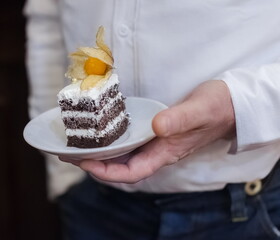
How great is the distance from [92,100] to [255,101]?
21cm

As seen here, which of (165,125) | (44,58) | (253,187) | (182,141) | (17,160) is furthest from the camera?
(17,160)

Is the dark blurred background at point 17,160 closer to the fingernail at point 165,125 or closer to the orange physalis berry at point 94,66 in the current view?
the orange physalis berry at point 94,66

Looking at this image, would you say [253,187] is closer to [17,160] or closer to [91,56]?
[91,56]

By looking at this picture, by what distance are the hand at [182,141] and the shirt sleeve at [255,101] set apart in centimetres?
1

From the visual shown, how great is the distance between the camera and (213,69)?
763mm

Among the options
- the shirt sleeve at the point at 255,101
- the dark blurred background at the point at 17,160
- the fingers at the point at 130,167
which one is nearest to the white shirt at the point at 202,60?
the shirt sleeve at the point at 255,101

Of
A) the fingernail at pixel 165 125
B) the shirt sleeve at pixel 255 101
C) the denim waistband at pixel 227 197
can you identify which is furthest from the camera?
the denim waistband at pixel 227 197

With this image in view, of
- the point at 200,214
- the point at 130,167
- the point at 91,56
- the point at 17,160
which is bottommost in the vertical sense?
the point at 17,160

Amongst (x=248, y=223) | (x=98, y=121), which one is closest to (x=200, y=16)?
(x=98, y=121)

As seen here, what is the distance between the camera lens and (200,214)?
2.82ft

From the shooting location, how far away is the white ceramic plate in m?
0.65

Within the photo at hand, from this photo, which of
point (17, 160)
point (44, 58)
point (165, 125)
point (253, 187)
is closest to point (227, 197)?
point (253, 187)

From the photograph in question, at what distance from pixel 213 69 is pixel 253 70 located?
62 millimetres

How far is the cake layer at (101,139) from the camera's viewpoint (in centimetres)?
74
